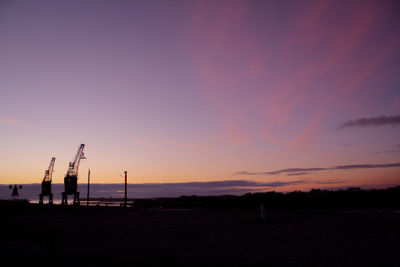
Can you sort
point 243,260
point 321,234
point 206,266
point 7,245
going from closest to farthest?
point 206,266
point 243,260
point 7,245
point 321,234

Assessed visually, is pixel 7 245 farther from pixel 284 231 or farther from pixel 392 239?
pixel 392 239

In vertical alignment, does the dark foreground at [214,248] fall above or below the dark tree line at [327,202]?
above

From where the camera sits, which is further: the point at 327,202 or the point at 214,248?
the point at 327,202

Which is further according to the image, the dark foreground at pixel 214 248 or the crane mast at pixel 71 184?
the crane mast at pixel 71 184

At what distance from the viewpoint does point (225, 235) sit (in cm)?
2030

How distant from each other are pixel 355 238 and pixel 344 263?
640 centimetres

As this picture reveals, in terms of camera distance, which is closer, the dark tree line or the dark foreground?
the dark foreground

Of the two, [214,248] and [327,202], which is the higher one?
[214,248]

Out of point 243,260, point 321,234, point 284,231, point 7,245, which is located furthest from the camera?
point 284,231

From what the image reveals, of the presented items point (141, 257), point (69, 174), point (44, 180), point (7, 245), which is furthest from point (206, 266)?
point (44, 180)

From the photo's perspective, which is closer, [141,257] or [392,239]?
[141,257]

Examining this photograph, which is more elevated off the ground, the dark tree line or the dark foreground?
the dark foreground

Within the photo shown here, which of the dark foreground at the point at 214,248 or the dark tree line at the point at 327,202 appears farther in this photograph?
the dark tree line at the point at 327,202

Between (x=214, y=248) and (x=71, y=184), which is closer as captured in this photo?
(x=214, y=248)
